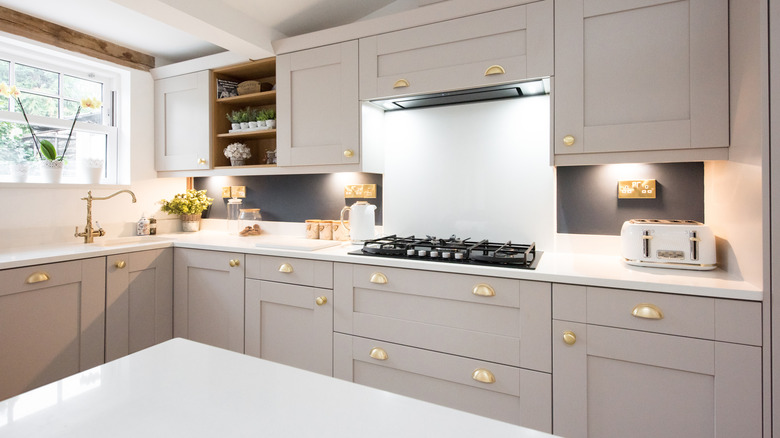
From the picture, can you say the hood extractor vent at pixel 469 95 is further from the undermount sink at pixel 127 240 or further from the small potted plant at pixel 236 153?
the undermount sink at pixel 127 240

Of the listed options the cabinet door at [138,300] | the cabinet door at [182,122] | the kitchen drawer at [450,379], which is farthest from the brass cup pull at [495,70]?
the cabinet door at [138,300]

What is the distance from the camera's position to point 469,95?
2209mm

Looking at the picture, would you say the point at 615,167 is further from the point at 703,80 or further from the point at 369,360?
the point at 369,360

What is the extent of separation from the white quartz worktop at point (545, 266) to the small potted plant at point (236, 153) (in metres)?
0.58

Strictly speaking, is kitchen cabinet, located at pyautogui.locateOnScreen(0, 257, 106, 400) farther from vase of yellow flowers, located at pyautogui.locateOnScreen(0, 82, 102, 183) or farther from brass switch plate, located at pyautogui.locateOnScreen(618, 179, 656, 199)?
brass switch plate, located at pyautogui.locateOnScreen(618, 179, 656, 199)

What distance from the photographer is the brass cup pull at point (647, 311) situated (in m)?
1.43

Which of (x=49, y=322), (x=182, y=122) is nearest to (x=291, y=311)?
(x=49, y=322)

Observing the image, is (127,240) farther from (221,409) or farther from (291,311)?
(221,409)

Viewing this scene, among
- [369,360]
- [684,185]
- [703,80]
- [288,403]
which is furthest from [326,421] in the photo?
[684,185]

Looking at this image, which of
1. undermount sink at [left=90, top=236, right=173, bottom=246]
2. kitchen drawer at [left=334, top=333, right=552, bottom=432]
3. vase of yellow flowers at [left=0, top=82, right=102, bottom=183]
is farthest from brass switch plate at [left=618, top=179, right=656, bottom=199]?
vase of yellow flowers at [left=0, top=82, right=102, bottom=183]

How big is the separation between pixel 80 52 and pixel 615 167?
336 cm

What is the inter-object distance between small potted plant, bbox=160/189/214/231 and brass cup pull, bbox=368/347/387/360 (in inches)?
80.3

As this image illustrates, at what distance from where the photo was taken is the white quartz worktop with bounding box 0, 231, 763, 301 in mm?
1412

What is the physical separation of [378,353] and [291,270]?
657 mm
